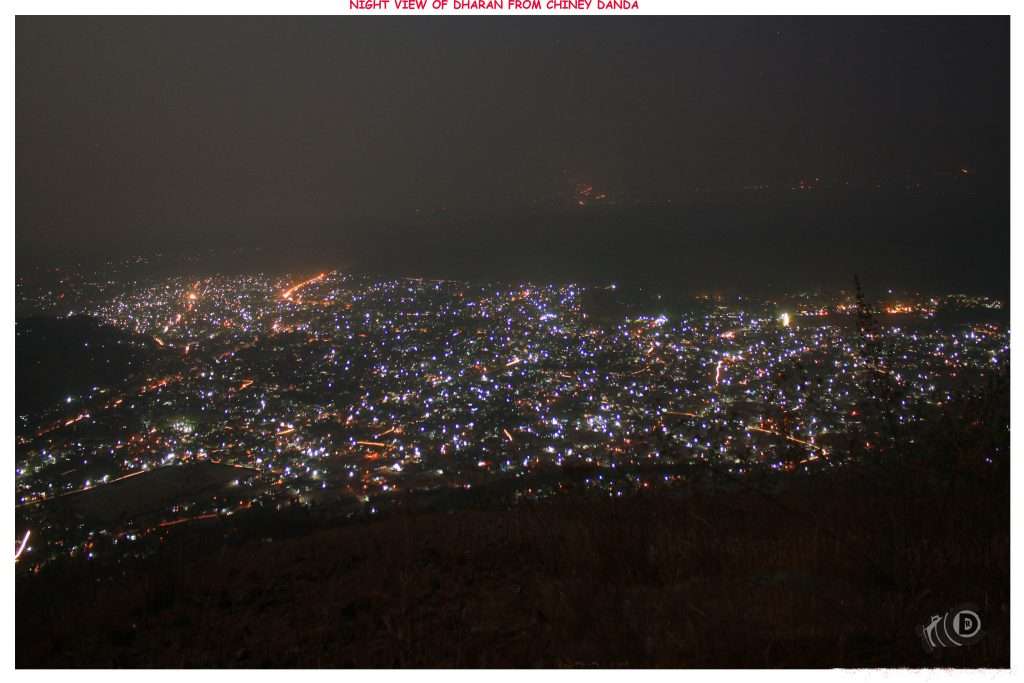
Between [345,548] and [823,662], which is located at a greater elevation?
[345,548]

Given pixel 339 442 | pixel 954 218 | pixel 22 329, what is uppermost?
pixel 954 218

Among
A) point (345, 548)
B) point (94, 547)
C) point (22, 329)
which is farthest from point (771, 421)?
point (22, 329)

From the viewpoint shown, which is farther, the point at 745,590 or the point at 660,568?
the point at 660,568

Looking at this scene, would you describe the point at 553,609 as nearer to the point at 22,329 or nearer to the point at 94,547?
the point at 94,547

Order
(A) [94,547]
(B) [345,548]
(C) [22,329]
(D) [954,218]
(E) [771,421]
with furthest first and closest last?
1. (D) [954,218]
2. (C) [22,329]
3. (A) [94,547]
4. (E) [771,421]
5. (B) [345,548]

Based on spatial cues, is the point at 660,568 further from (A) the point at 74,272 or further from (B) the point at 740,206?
(B) the point at 740,206
